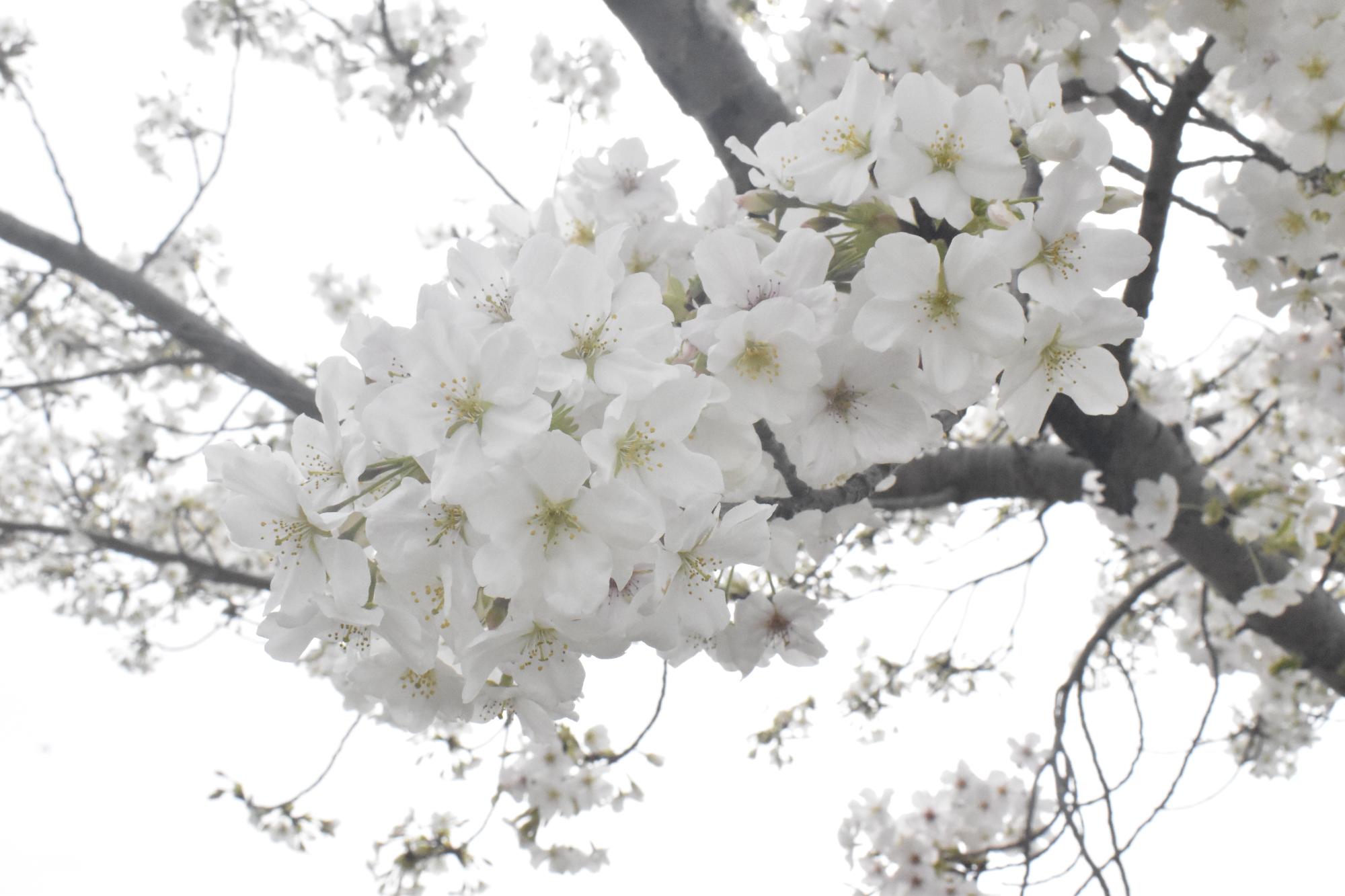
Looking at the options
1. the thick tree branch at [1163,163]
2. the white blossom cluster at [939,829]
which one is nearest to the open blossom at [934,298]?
the thick tree branch at [1163,163]

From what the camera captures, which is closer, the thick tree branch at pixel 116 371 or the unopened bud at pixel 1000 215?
the unopened bud at pixel 1000 215

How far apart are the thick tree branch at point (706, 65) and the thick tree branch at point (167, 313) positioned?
1280mm

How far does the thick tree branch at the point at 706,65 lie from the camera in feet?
6.20

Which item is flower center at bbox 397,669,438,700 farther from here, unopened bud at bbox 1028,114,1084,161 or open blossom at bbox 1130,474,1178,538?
open blossom at bbox 1130,474,1178,538

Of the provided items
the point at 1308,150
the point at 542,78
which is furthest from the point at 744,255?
the point at 542,78

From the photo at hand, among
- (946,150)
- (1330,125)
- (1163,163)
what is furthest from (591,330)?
(1330,125)

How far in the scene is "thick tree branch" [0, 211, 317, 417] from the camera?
7.38 feet

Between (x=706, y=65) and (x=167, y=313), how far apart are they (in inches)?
66.8

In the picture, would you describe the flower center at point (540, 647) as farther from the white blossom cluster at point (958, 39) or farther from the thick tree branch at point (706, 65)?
the thick tree branch at point (706, 65)

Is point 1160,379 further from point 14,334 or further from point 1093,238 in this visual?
point 14,334

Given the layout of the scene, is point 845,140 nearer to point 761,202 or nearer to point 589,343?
point 761,202

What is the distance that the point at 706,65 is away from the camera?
6.31 feet

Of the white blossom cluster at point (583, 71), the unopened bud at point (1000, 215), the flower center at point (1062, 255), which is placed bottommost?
the flower center at point (1062, 255)

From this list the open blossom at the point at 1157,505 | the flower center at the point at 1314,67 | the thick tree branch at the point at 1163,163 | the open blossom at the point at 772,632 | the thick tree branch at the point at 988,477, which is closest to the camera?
the open blossom at the point at 772,632
